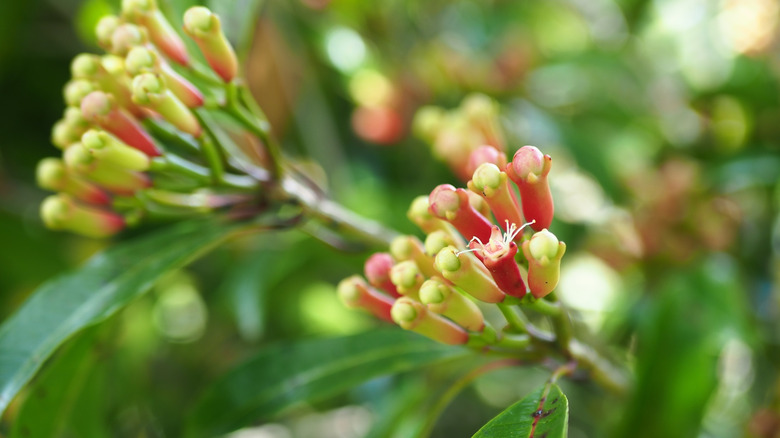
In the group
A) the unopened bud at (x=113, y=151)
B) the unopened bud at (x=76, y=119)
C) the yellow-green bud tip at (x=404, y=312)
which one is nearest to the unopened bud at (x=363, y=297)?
the yellow-green bud tip at (x=404, y=312)

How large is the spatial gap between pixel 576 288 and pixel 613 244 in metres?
0.41

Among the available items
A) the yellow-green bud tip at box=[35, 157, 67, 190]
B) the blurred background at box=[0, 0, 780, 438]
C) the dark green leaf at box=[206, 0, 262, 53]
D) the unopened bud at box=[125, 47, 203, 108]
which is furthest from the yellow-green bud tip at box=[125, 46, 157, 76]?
the blurred background at box=[0, 0, 780, 438]

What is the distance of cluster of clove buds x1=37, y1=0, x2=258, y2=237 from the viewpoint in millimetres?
899

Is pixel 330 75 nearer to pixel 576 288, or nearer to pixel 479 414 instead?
pixel 576 288

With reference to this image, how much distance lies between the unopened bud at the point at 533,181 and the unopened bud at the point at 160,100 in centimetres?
45

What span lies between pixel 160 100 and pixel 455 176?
1143 mm

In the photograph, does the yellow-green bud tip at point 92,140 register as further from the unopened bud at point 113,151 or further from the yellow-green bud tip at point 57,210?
the yellow-green bud tip at point 57,210

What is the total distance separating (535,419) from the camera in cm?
75

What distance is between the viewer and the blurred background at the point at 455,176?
1.76 metres

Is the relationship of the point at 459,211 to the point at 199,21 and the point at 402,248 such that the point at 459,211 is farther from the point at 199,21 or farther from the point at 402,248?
the point at 199,21

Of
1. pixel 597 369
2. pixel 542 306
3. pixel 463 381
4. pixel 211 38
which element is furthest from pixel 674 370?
pixel 211 38

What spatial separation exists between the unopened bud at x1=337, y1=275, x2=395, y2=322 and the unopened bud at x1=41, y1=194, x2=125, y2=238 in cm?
45

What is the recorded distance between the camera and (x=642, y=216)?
73.3 inches

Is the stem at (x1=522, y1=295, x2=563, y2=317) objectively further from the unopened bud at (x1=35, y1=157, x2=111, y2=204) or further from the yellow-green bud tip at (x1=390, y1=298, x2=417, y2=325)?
the unopened bud at (x1=35, y1=157, x2=111, y2=204)
